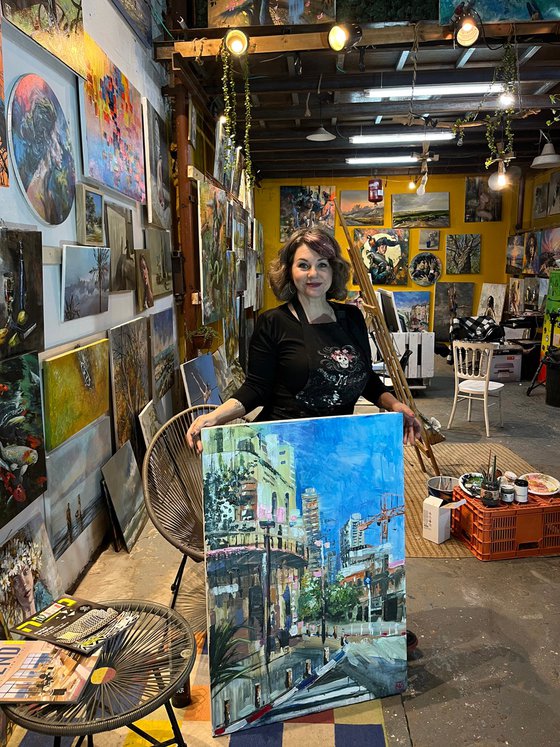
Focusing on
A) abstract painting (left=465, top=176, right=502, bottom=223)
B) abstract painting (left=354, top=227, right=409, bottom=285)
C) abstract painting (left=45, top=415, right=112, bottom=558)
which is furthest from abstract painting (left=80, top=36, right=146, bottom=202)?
abstract painting (left=465, top=176, right=502, bottom=223)

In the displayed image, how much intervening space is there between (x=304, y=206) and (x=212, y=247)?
6658mm

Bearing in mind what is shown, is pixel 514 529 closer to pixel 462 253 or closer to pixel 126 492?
pixel 126 492

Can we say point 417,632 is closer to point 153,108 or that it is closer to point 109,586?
point 109,586

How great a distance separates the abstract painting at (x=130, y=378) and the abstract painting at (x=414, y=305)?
819 centimetres

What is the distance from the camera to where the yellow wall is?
11.7 metres

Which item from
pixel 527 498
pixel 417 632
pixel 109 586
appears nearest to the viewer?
pixel 417 632

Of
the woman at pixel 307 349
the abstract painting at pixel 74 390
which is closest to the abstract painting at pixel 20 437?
the abstract painting at pixel 74 390

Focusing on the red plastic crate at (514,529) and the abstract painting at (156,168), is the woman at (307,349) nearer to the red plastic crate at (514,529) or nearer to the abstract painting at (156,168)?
the red plastic crate at (514,529)

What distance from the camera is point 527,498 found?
3385 mm

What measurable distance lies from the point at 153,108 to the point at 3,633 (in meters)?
3.81

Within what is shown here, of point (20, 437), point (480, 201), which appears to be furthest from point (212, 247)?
point (480, 201)

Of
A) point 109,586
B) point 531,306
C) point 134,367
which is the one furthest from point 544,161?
point 109,586

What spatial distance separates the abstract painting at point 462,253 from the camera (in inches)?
466

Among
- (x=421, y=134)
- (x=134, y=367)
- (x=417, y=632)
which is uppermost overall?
(x=421, y=134)
